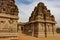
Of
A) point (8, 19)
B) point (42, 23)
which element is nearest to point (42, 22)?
point (42, 23)

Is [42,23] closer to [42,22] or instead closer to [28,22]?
[42,22]

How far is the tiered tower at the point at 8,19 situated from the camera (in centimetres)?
947

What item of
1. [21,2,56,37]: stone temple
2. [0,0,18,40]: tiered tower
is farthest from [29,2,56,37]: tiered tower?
[0,0,18,40]: tiered tower

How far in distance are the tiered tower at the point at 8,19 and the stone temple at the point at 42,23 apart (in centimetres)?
765

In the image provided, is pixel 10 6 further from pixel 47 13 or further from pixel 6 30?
pixel 47 13

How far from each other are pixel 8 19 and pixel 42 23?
862 cm

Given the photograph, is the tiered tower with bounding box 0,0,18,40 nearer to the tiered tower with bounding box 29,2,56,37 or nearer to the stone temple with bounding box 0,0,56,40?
the stone temple with bounding box 0,0,56,40

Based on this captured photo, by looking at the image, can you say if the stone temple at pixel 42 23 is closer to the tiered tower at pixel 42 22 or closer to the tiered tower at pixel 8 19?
the tiered tower at pixel 42 22

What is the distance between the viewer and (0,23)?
30.8 feet

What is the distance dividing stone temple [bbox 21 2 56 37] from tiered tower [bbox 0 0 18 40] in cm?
765

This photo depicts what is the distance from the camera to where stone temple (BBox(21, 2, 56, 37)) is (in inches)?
695

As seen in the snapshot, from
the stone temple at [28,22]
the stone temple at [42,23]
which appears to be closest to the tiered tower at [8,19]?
the stone temple at [28,22]

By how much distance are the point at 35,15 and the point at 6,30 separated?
1012 centimetres

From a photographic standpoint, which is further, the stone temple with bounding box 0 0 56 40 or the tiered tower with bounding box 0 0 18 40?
the stone temple with bounding box 0 0 56 40
